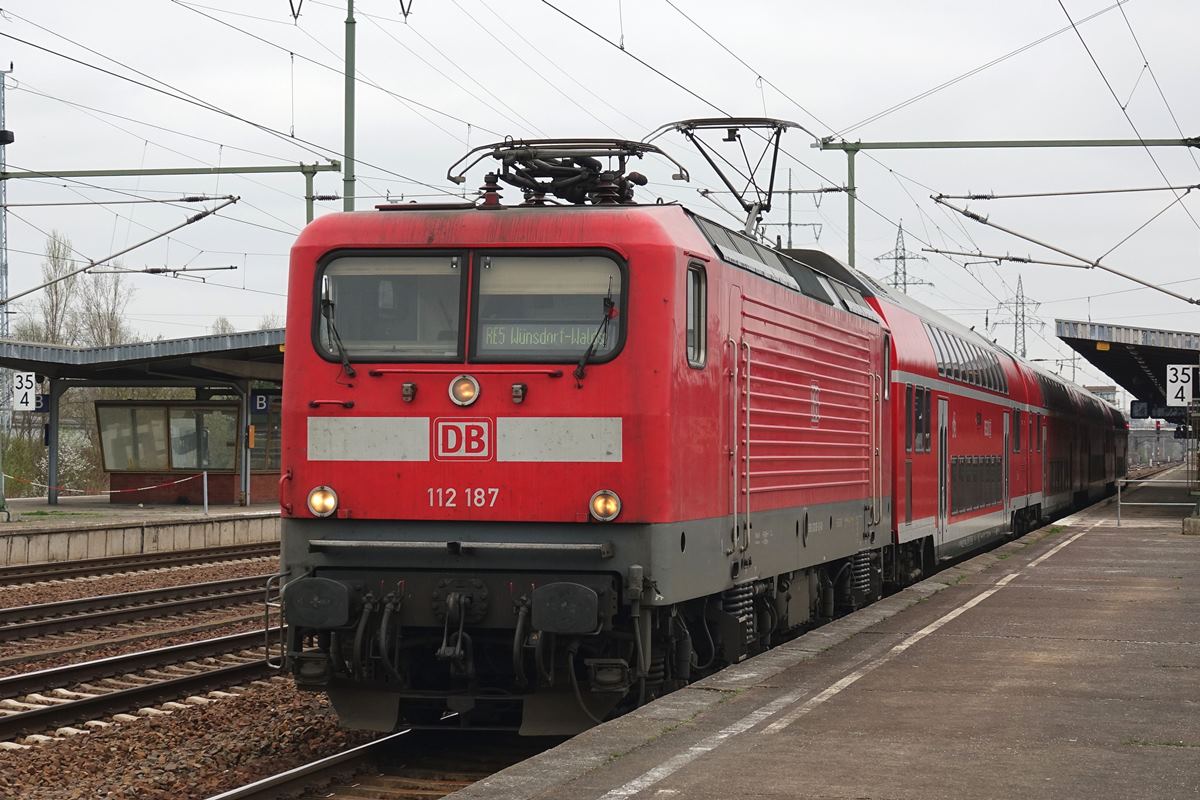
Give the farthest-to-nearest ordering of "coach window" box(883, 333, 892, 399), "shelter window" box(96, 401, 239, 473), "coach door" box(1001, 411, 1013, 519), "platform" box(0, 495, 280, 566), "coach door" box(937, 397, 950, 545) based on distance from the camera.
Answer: "shelter window" box(96, 401, 239, 473) < "coach door" box(1001, 411, 1013, 519) < "platform" box(0, 495, 280, 566) < "coach door" box(937, 397, 950, 545) < "coach window" box(883, 333, 892, 399)

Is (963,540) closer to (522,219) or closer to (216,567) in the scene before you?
(216,567)

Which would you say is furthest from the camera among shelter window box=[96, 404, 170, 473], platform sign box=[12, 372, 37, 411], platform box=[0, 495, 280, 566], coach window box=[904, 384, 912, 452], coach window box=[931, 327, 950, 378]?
shelter window box=[96, 404, 170, 473]

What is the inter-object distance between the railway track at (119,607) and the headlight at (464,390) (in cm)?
739

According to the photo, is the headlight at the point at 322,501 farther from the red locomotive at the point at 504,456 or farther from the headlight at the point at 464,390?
the headlight at the point at 464,390

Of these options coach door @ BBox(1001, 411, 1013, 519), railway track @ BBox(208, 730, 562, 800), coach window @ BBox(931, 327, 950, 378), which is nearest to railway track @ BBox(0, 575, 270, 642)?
railway track @ BBox(208, 730, 562, 800)

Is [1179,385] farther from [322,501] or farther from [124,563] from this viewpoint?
[322,501]

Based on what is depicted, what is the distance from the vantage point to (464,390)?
877cm

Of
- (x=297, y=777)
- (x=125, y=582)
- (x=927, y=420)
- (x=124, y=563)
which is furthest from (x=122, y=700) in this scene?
(x=124, y=563)

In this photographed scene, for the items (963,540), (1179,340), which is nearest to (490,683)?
(963,540)

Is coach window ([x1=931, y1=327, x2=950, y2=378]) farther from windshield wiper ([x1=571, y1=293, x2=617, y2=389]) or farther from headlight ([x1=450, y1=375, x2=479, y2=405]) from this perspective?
headlight ([x1=450, y1=375, x2=479, y2=405])

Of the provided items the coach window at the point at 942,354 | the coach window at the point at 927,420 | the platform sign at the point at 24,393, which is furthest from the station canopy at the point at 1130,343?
the platform sign at the point at 24,393

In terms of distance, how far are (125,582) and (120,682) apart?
8.28 meters

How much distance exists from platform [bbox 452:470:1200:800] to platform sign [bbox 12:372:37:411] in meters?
20.4

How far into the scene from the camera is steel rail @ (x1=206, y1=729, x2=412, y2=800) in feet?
25.9
